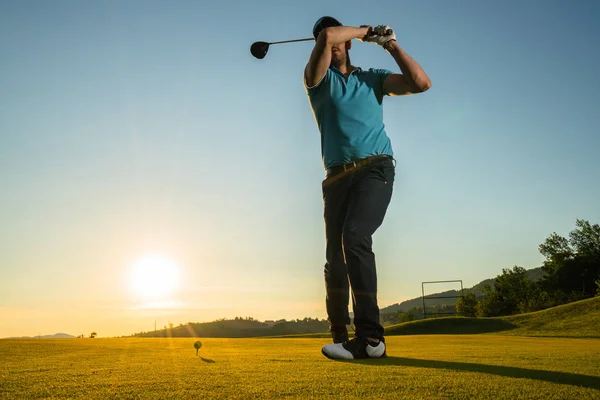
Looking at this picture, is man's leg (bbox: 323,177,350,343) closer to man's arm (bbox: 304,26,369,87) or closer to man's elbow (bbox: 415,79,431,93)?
man's arm (bbox: 304,26,369,87)

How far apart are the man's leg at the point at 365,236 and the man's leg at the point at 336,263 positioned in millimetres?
211

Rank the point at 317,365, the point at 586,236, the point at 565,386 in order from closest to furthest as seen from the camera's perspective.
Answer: the point at 565,386 → the point at 317,365 → the point at 586,236

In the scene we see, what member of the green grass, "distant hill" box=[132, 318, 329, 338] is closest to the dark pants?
the green grass

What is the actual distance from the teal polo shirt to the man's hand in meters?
0.35

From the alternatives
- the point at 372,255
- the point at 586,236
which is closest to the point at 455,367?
the point at 372,255

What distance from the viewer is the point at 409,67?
427cm

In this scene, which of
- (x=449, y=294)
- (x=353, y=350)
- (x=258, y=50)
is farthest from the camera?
(x=449, y=294)

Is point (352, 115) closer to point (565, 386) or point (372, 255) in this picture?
point (372, 255)

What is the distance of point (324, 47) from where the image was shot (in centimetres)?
394

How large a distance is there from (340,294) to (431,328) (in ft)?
95.4

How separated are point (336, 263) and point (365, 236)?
62cm

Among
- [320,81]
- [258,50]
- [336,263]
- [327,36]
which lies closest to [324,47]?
[327,36]

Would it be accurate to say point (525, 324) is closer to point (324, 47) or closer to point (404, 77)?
point (404, 77)

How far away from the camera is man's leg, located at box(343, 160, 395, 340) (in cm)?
382
